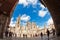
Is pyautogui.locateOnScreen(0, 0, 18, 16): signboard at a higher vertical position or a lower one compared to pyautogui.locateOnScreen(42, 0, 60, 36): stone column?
higher

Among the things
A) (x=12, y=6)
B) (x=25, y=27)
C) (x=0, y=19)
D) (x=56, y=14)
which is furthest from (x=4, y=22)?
(x=25, y=27)

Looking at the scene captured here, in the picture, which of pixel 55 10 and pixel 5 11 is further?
pixel 5 11

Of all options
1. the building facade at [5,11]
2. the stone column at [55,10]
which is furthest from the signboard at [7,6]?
the stone column at [55,10]

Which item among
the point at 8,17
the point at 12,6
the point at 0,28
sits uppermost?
the point at 12,6

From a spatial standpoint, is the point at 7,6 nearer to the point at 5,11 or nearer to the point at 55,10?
the point at 5,11

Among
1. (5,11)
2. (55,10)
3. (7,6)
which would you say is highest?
(7,6)

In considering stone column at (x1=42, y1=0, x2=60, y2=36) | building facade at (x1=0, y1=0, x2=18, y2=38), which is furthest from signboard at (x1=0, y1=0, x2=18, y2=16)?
stone column at (x1=42, y1=0, x2=60, y2=36)

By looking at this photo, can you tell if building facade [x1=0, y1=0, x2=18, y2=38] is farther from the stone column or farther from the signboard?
the stone column

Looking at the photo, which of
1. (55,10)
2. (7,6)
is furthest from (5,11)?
(55,10)

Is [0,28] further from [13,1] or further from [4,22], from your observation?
[13,1]

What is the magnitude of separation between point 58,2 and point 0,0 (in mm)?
4414

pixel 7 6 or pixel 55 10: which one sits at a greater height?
pixel 7 6

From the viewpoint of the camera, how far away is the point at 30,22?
33188 mm

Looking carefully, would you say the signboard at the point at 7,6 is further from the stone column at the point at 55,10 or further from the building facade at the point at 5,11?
the stone column at the point at 55,10
